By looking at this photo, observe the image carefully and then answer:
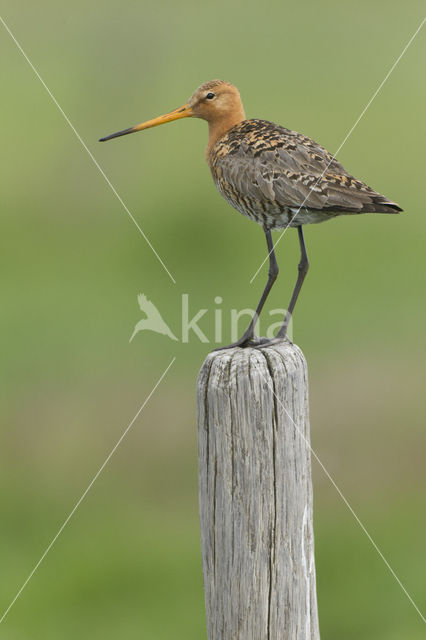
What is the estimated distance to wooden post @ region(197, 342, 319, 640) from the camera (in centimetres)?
400

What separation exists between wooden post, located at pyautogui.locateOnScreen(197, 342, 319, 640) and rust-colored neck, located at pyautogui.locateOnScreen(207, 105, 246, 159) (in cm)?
208

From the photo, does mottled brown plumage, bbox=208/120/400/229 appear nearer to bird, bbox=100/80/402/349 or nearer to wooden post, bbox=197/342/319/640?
bird, bbox=100/80/402/349

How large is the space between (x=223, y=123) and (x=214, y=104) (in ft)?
0.45

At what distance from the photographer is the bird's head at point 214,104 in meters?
5.61

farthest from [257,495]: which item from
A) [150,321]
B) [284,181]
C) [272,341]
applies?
[150,321]

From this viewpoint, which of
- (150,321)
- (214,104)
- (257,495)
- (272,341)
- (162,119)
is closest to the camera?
(257,495)

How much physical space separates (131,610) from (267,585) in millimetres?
3626

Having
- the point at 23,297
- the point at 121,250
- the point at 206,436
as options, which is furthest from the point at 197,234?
the point at 206,436

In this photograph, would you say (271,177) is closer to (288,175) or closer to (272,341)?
(288,175)

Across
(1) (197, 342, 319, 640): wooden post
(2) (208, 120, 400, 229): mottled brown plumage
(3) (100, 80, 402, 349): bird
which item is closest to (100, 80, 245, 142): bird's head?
(3) (100, 80, 402, 349): bird

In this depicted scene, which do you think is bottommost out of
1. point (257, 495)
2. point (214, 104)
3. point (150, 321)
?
point (257, 495)

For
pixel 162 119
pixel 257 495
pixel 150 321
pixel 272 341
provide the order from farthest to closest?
pixel 150 321
pixel 162 119
pixel 272 341
pixel 257 495

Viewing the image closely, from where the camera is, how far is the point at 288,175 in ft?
16.8

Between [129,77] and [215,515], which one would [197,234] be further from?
[215,515]
